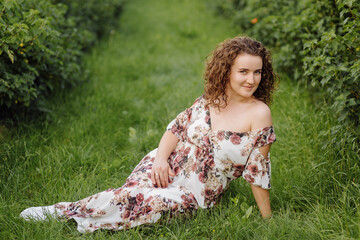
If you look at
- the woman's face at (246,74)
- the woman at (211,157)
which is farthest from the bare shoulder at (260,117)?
the woman's face at (246,74)

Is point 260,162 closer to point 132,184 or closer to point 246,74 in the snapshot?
point 246,74

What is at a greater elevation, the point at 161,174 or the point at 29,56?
the point at 29,56

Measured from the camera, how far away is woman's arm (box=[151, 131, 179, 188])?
8.00ft

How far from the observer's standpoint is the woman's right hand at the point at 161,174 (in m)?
2.44

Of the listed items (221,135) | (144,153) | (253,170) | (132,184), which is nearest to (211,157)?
(221,135)

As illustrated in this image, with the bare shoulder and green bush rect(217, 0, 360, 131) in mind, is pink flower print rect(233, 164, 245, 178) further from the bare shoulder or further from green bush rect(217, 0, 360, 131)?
green bush rect(217, 0, 360, 131)

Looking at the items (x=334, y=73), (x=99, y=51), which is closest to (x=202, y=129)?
(x=334, y=73)

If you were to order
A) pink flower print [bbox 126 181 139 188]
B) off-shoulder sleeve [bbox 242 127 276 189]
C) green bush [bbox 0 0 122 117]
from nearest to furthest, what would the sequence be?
off-shoulder sleeve [bbox 242 127 276 189], pink flower print [bbox 126 181 139 188], green bush [bbox 0 0 122 117]

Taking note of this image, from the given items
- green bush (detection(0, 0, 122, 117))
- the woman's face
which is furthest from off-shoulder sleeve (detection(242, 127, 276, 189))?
green bush (detection(0, 0, 122, 117))

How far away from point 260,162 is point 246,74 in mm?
538

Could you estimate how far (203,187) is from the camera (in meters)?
2.36

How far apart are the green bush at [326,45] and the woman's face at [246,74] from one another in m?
0.67

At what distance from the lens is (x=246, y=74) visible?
2248mm

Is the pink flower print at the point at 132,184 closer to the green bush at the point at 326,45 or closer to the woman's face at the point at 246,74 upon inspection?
the woman's face at the point at 246,74
